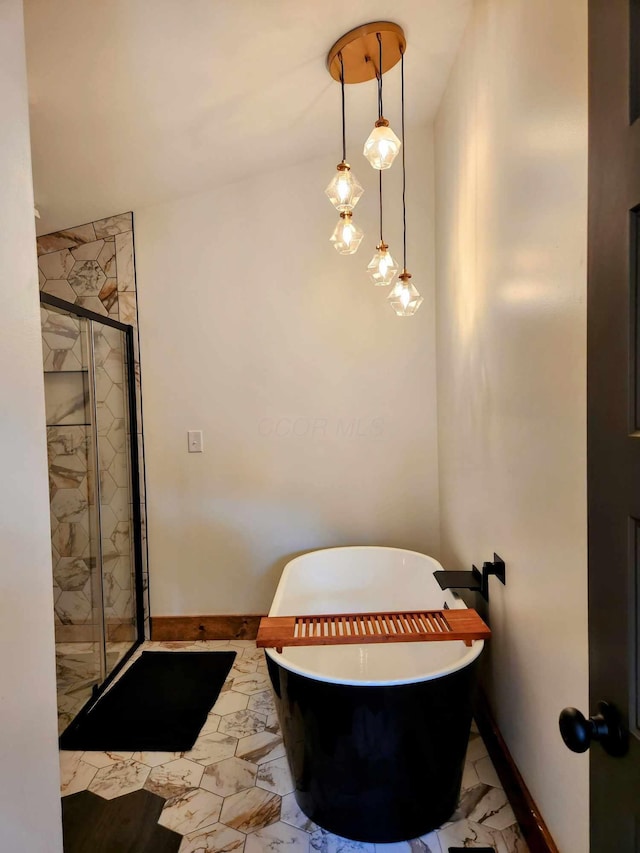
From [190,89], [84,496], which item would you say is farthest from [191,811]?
[190,89]

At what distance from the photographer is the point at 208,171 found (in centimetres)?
212

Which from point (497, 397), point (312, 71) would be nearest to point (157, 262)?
point (312, 71)

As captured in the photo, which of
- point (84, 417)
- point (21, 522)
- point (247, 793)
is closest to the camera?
point (21, 522)

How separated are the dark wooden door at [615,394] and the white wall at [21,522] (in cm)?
103

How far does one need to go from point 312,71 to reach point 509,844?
104 inches

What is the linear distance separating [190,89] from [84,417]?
146 centimetres

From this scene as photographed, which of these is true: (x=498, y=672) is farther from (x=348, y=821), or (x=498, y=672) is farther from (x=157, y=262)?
(x=157, y=262)

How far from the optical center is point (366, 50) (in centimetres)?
154

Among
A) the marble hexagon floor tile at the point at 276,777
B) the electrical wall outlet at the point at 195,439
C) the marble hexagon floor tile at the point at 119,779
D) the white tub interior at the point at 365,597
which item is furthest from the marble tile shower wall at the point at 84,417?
the marble hexagon floor tile at the point at 276,777

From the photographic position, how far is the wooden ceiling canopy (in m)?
1.47

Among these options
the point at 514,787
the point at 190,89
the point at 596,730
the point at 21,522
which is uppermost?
the point at 190,89

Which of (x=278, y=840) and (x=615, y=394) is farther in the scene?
(x=278, y=840)

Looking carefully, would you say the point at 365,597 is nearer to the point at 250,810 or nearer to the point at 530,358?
the point at 250,810

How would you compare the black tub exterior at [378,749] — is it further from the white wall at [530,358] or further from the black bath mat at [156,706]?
the black bath mat at [156,706]
